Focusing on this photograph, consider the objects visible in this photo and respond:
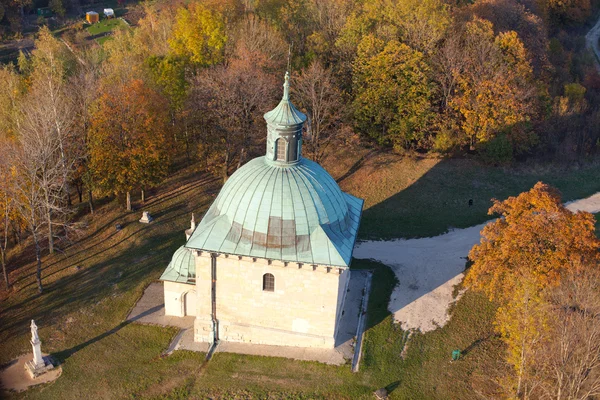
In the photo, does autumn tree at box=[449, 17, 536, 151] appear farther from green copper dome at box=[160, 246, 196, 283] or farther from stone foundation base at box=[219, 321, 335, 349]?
green copper dome at box=[160, 246, 196, 283]

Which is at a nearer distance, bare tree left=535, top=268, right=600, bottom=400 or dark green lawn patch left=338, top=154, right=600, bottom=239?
bare tree left=535, top=268, right=600, bottom=400

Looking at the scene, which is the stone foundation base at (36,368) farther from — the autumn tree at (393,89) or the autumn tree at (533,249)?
the autumn tree at (393,89)

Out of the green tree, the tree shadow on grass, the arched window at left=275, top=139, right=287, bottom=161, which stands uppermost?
→ the arched window at left=275, top=139, right=287, bottom=161

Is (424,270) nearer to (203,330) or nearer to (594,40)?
(203,330)

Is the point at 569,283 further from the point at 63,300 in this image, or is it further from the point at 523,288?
the point at 63,300

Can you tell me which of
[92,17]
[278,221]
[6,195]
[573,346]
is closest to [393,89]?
[278,221]

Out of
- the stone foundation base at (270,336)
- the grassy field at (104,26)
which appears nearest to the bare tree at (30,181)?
the stone foundation base at (270,336)

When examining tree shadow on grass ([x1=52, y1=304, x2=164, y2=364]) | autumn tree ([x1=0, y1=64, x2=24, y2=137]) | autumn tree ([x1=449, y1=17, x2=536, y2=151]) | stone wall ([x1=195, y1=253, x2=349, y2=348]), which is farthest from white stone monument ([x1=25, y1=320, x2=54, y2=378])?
autumn tree ([x1=449, y1=17, x2=536, y2=151])

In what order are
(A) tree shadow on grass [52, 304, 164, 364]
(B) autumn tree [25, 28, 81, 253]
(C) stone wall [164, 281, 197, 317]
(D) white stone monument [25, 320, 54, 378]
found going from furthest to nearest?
(B) autumn tree [25, 28, 81, 253] < (C) stone wall [164, 281, 197, 317] < (A) tree shadow on grass [52, 304, 164, 364] < (D) white stone monument [25, 320, 54, 378]
